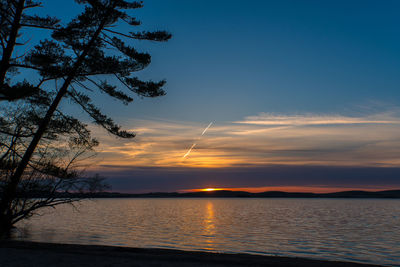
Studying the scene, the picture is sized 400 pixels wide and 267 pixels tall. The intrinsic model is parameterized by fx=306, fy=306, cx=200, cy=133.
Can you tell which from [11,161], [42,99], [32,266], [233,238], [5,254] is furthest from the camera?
[233,238]

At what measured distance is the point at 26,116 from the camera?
49.4 feet

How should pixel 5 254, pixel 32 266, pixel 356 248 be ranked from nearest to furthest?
pixel 32 266 → pixel 5 254 → pixel 356 248

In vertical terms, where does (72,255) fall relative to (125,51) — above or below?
below

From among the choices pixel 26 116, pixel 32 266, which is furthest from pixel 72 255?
pixel 26 116

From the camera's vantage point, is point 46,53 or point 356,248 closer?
point 46,53

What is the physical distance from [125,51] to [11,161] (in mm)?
7721

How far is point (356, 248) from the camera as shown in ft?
65.2

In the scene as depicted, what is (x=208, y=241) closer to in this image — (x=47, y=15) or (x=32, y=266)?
(x=32, y=266)

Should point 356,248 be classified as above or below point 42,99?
below

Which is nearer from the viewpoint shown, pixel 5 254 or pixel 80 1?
pixel 5 254

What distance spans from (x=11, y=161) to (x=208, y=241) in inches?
549

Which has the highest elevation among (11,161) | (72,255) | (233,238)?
(11,161)

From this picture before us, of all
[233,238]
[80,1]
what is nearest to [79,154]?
[80,1]

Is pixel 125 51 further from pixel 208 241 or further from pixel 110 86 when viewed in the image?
pixel 208 241
